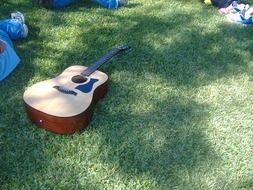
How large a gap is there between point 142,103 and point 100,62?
1.21ft

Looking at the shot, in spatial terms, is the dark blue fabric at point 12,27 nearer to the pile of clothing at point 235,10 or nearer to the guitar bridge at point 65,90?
the guitar bridge at point 65,90

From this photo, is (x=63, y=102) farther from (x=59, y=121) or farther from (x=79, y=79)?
(x=79, y=79)

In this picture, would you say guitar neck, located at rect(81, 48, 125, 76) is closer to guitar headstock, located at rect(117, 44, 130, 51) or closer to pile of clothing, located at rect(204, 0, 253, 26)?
guitar headstock, located at rect(117, 44, 130, 51)

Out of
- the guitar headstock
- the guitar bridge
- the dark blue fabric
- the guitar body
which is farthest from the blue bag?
the guitar headstock

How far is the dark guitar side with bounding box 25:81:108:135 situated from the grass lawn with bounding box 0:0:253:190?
0.04 meters

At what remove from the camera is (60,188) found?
181 centimetres

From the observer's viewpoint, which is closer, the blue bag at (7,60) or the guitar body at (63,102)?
the guitar body at (63,102)

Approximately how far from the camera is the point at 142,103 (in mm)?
2332

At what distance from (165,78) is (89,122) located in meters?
0.65

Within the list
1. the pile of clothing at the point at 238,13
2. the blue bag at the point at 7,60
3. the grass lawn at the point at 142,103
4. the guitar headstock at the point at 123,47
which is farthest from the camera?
the pile of clothing at the point at 238,13

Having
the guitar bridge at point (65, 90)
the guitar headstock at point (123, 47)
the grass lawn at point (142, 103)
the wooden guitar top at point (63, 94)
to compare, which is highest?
the guitar bridge at point (65, 90)

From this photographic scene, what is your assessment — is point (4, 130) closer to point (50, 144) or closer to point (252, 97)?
point (50, 144)

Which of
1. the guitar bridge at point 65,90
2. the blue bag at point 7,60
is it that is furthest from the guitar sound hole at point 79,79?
the blue bag at point 7,60

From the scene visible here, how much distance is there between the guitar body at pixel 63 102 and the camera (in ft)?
6.56
